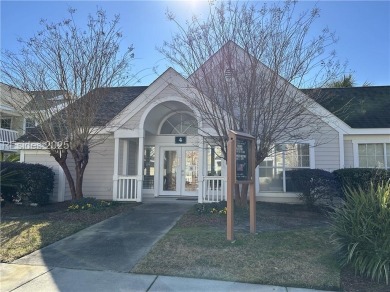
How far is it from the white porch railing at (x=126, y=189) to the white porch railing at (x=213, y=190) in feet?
9.15

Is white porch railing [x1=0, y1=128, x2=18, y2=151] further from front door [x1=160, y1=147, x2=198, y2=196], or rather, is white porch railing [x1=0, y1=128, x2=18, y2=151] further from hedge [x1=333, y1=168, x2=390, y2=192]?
hedge [x1=333, y1=168, x2=390, y2=192]

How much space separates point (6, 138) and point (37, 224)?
1563cm

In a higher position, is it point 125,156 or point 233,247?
point 125,156

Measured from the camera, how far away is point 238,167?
295 inches

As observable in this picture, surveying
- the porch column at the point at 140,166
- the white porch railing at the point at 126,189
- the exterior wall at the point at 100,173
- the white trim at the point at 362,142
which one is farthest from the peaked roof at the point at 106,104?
the white trim at the point at 362,142

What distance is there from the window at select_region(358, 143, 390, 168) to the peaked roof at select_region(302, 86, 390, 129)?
2.82 ft

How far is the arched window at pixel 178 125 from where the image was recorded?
571 inches

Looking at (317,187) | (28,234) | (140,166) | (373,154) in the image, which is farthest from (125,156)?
(373,154)

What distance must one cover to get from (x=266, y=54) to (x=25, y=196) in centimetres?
1020

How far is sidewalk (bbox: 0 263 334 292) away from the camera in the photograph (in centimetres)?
491

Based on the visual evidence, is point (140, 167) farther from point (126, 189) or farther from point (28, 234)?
point (28, 234)

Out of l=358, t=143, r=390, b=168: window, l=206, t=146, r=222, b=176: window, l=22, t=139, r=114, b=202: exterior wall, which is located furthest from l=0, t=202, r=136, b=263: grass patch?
l=358, t=143, r=390, b=168: window

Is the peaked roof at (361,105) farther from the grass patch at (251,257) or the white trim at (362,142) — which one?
the grass patch at (251,257)

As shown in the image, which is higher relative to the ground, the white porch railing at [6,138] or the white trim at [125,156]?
the white porch railing at [6,138]
